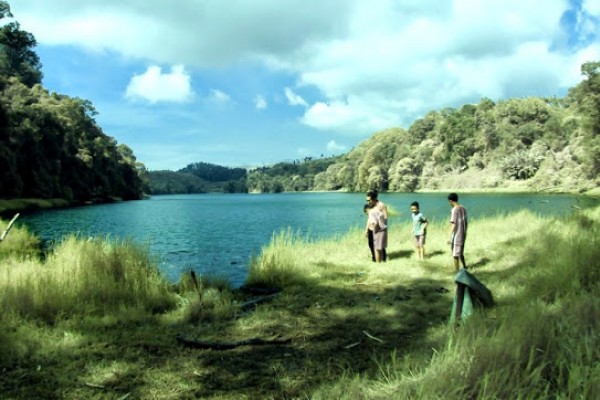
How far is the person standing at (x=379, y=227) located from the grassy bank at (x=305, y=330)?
52cm

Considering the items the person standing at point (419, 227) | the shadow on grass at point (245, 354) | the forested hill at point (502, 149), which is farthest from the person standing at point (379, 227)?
the forested hill at point (502, 149)

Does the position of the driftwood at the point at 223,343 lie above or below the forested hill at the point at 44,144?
below

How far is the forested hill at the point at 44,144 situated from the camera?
2242 inches

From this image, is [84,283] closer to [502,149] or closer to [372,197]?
[372,197]

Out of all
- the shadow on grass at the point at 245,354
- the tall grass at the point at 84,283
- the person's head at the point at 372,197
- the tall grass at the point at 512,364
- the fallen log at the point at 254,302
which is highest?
the person's head at the point at 372,197

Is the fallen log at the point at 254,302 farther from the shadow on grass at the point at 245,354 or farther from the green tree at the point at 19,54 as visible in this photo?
the green tree at the point at 19,54

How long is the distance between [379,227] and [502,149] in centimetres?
10710

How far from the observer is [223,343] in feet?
19.6

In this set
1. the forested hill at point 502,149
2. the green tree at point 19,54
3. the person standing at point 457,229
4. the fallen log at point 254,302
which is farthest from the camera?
the green tree at point 19,54

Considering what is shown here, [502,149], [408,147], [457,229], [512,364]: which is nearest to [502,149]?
[502,149]

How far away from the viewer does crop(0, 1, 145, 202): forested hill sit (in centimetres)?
5694

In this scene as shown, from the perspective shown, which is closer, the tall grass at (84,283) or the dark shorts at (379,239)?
the tall grass at (84,283)

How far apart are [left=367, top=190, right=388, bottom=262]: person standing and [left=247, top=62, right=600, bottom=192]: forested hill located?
59973 millimetres

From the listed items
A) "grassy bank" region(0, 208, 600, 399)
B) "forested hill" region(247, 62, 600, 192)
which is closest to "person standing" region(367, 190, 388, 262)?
"grassy bank" region(0, 208, 600, 399)
